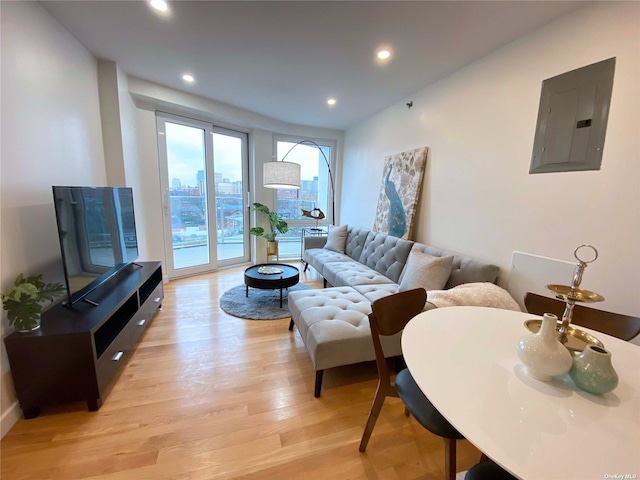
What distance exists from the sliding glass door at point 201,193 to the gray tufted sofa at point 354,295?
177cm

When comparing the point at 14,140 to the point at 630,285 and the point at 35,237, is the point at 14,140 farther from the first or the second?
the point at 630,285

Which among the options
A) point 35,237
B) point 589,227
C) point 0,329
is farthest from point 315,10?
point 0,329

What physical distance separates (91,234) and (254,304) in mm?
1680

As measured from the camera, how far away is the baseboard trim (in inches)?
54.7

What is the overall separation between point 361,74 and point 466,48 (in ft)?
3.12

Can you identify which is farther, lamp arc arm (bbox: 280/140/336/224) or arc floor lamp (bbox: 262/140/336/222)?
lamp arc arm (bbox: 280/140/336/224)

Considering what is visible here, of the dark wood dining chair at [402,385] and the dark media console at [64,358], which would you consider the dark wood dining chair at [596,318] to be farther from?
the dark media console at [64,358]

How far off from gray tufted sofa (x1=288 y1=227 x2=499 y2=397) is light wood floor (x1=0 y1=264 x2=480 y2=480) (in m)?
0.26

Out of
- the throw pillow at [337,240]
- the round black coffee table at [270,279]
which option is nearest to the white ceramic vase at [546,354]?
the round black coffee table at [270,279]

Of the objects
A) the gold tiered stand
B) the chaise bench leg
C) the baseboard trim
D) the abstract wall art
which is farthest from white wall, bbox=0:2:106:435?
the abstract wall art

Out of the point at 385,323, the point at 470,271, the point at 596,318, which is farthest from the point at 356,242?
the point at 596,318

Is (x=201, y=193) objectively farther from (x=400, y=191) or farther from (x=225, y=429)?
(x=225, y=429)

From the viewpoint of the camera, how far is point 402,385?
1.23 m

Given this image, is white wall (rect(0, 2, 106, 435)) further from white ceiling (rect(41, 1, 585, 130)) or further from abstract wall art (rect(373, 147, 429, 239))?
abstract wall art (rect(373, 147, 429, 239))
